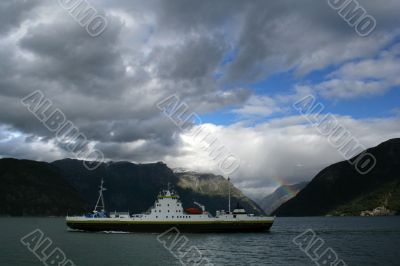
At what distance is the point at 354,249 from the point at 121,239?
A: 4513 cm

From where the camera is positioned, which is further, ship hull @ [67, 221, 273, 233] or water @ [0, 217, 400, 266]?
ship hull @ [67, 221, 273, 233]

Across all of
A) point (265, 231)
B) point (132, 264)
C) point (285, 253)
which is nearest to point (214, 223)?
point (265, 231)

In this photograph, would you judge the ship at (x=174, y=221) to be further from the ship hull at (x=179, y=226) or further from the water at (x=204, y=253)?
the water at (x=204, y=253)

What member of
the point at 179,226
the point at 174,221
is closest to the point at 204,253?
the point at 179,226

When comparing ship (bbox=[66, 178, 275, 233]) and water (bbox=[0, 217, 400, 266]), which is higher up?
ship (bbox=[66, 178, 275, 233])

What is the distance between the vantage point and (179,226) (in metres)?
93.1

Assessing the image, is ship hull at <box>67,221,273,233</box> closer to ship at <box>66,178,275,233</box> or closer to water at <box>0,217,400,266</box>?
ship at <box>66,178,275,233</box>

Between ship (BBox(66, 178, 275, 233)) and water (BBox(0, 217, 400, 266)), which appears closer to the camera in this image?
water (BBox(0, 217, 400, 266))

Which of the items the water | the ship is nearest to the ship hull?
the ship

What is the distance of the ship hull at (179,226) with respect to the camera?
93.2m

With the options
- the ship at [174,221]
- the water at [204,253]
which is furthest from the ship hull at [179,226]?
the water at [204,253]

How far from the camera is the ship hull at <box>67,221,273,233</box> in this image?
306ft

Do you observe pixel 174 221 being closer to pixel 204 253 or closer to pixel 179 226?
pixel 179 226

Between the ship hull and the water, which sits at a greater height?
the ship hull
